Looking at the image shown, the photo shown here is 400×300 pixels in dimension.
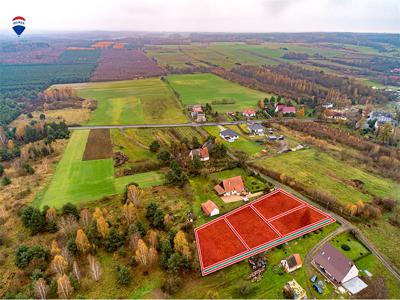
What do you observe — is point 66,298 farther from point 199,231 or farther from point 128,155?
point 128,155

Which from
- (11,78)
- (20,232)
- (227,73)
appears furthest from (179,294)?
(11,78)

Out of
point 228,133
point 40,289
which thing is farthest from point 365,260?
point 228,133

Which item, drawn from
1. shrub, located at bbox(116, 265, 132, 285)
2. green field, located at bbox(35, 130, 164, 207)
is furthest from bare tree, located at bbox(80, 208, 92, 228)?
shrub, located at bbox(116, 265, 132, 285)

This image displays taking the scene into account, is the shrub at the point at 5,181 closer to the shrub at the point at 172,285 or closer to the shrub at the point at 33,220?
the shrub at the point at 33,220

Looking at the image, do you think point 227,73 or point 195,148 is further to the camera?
point 227,73

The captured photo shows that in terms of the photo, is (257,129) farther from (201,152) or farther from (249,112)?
(201,152)

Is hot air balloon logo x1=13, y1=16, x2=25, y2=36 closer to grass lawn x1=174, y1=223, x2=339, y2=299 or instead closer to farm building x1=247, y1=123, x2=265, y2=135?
grass lawn x1=174, y1=223, x2=339, y2=299
